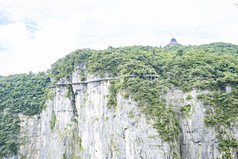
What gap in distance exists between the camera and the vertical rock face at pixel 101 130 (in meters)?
27.2

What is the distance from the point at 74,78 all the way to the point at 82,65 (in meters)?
2.62

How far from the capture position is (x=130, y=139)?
1111 inches

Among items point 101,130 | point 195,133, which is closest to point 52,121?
point 101,130

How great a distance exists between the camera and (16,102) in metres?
45.4

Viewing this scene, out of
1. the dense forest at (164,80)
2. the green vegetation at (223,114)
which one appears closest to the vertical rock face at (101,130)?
the green vegetation at (223,114)

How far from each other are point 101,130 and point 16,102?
21.6m

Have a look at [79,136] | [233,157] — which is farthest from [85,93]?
[233,157]

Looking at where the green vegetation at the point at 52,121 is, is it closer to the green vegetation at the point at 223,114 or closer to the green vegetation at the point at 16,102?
the green vegetation at the point at 16,102

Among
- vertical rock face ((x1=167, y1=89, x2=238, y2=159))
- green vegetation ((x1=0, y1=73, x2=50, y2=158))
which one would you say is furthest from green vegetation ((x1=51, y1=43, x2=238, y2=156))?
green vegetation ((x1=0, y1=73, x2=50, y2=158))

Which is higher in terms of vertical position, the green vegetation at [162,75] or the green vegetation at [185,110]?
the green vegetation at [162,75]

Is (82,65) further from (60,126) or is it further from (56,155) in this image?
(56,155)

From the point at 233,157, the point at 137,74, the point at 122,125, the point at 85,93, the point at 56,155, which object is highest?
the point at 137,74

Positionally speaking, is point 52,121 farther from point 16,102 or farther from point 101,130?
point 101,130

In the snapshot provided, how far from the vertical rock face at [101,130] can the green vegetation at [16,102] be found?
1.62 metres
